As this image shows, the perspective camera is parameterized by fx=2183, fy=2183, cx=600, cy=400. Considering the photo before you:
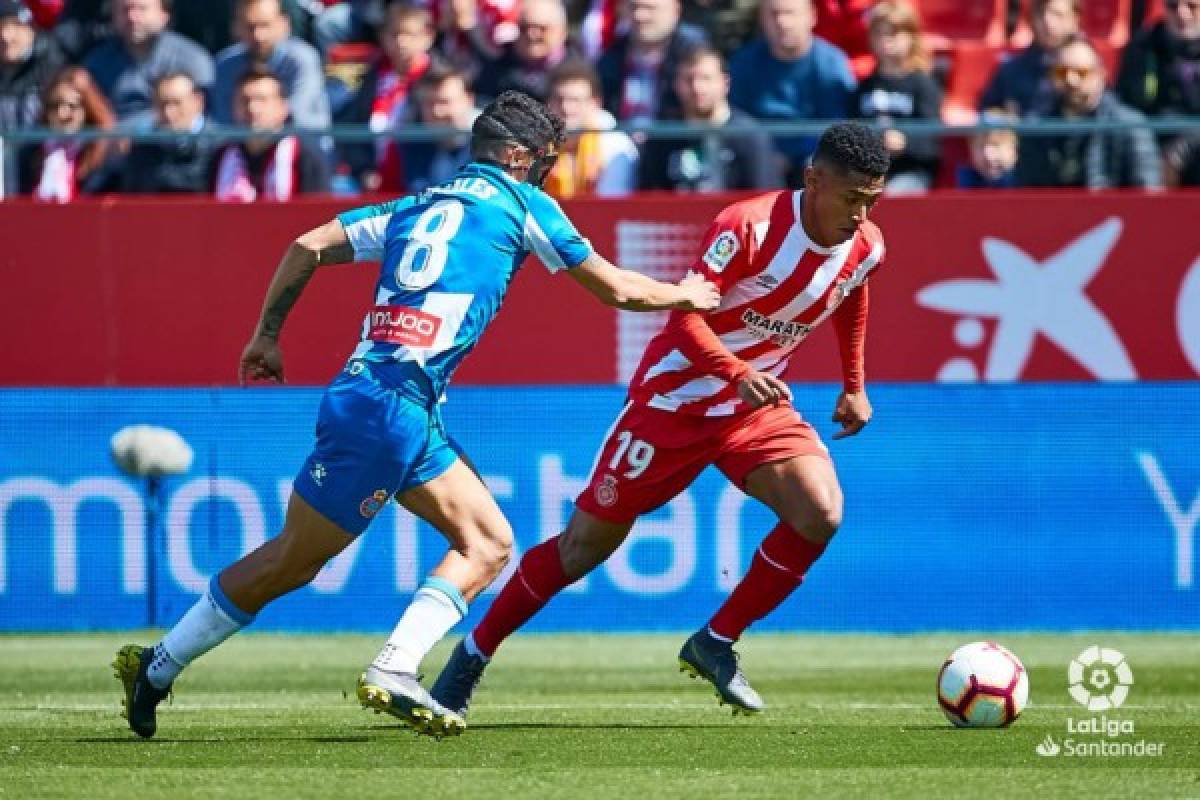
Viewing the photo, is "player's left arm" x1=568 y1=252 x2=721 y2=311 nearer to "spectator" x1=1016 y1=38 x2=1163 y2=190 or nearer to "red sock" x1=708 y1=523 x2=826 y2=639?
"red sock" x1=708 y1=523 x2=826 y2=639

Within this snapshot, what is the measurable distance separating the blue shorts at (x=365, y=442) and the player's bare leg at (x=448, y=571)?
186mm

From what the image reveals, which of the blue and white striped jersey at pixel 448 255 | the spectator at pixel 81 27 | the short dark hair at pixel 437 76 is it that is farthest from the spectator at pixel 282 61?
the blue and white striped jersey at pixel 448 255

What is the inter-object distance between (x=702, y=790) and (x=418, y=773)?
95 cm

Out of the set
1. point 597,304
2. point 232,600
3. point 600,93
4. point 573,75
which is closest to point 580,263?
point 232,600

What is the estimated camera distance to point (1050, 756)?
7.41 meters

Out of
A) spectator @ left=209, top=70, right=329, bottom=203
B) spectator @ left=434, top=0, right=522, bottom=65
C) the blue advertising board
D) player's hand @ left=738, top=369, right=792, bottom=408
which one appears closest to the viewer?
player's hand @ left=738, top=369, right=792, bottom=408

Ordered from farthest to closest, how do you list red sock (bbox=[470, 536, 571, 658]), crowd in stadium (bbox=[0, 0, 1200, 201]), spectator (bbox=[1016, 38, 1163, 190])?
crowd in stadium (bbox=[0, 0, 1200, 201]) < spectator (bbox=[1016, 38, 1163, 190]) < red sock (bbox=[470, 536, 571, 658])

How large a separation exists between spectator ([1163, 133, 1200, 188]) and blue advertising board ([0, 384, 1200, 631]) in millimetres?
1471

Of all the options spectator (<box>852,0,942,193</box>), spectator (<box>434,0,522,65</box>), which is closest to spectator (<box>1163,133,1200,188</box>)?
spectator (<box>852,0,942,193</box>)

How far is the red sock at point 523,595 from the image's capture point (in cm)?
862

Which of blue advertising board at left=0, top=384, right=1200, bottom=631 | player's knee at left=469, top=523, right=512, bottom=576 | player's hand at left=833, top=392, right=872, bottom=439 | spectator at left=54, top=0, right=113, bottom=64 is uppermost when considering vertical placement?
spectator at left=54, top=0, right=113, bottom=64

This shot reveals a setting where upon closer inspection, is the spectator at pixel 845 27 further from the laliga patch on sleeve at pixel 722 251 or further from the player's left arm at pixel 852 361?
the laliga patch on sleeve at pixel 722 251

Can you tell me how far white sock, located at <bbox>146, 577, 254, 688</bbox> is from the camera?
7848 millimetres

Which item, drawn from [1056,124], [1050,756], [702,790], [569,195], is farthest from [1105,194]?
[702,790]
